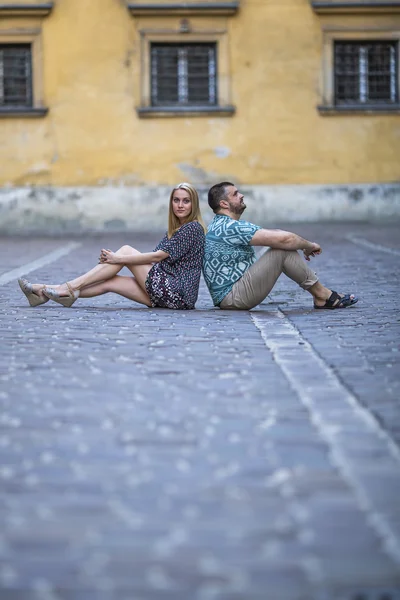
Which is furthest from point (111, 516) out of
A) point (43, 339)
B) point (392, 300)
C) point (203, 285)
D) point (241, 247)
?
point (203, 285)

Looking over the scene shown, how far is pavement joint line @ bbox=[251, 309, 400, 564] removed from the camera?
345 centimetres

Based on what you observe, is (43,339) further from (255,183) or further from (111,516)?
(255,183)

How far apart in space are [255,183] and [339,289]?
11609 mm

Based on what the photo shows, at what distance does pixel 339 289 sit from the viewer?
10.5 metres

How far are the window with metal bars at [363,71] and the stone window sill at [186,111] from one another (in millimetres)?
2114

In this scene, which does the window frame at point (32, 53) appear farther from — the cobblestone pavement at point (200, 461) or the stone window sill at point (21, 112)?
the cobblestone pavement at point (200, 461)

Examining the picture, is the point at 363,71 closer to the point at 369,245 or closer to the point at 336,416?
the point at 369,245

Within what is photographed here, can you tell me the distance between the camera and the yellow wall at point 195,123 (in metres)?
21.5

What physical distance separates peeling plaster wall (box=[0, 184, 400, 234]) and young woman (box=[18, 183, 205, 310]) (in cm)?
1281

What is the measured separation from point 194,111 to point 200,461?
17938 mm

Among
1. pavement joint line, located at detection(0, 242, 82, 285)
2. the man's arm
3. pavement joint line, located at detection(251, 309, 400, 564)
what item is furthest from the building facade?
pavement joint line, located at detection(251, 309, 400, 564)

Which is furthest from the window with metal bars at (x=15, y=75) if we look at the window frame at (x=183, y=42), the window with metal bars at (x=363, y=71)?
the window with metal bars at (x=363, y=71)

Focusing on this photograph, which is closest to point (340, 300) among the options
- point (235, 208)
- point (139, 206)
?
point (235, 208)

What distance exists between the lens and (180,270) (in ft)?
29.5
